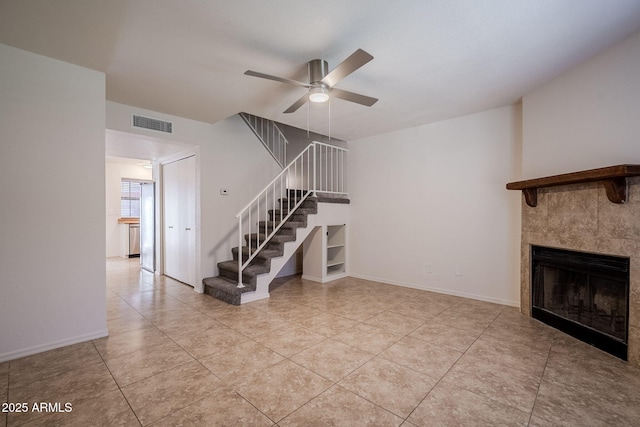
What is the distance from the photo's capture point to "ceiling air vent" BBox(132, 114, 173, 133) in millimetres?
3524

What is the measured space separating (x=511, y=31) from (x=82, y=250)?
13.4ft

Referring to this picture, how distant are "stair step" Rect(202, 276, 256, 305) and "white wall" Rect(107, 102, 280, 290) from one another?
212mm

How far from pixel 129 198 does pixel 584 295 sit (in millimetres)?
9729

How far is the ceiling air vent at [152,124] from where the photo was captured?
3.52m

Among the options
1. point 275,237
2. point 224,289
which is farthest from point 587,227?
point 224,289

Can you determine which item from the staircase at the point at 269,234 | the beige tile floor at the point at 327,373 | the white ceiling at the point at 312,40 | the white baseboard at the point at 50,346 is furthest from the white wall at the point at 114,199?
the white baseboard at the point at 50,346

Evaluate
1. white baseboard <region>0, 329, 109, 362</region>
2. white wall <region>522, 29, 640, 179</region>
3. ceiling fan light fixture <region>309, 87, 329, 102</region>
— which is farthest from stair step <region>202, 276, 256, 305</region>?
white wall <region>522, 29, 640, 179</region>

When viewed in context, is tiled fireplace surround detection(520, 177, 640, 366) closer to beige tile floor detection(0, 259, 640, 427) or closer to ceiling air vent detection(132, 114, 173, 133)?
beige tile floor detection(0, 259, 640, 427)

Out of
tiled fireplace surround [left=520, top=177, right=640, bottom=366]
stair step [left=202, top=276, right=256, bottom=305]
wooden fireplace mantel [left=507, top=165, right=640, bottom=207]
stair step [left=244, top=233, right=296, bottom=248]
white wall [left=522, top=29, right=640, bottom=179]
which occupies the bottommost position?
stair step [left=202, top=276, right=256, bottom=305]

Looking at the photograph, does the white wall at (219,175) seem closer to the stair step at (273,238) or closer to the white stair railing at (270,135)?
the white stair railing at (270,135)

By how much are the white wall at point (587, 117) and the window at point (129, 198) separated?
881cm

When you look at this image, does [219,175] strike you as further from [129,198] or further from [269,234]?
→ [129,198]

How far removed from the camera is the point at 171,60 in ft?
8.22

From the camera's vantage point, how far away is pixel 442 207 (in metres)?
4.18
